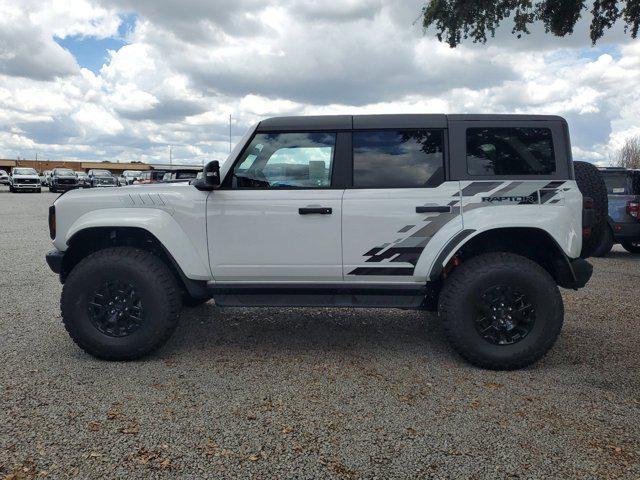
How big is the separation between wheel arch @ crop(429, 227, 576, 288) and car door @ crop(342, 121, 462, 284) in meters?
0.08

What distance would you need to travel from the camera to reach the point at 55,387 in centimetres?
356

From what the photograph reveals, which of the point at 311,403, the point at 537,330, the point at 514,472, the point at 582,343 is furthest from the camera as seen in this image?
the point at 582,343

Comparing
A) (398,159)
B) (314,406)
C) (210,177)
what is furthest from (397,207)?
(314,406)

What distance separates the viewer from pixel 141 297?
3965 millimetres

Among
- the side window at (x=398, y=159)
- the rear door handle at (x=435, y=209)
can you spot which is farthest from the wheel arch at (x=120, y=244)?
the rear door handle at (x=435, y=209)

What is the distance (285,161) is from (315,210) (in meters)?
→ 0.53

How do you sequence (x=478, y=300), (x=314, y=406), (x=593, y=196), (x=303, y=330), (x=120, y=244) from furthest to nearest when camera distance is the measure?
(x=303, y=330), (x=120, y=244), (x=593, y=196), (x=478, y=300), (x=314, y=406)

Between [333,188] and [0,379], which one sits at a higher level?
[333,188]

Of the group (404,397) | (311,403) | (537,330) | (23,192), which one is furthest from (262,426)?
(23,192)

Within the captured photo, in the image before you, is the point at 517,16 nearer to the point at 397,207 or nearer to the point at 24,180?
the point at 397,207

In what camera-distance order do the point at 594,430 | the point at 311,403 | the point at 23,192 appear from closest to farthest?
the point at 594,430 < the point at 311,403 < the point at 23,192

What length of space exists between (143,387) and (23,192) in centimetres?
3711

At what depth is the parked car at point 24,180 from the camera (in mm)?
33719

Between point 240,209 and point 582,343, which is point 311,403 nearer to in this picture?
point 240,209
